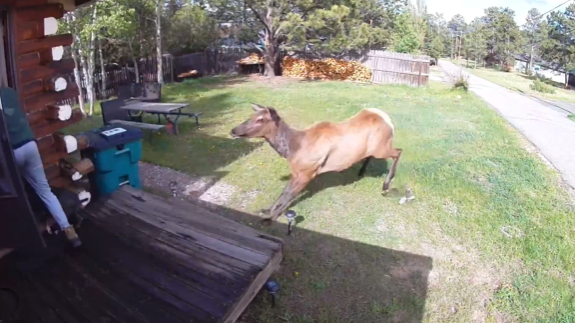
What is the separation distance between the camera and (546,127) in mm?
11164

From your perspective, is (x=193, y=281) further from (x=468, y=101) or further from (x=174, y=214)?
(x=468, y=101)

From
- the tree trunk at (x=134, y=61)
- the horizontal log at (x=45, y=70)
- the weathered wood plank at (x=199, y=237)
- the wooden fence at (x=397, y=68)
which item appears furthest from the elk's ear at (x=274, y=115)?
the wooden fence at (x=397, y=68)

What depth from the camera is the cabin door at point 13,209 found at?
7.08 feet

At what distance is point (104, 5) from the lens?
36.5ft

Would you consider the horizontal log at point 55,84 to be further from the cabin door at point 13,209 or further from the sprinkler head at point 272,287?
the sprinkler head at point 272,287

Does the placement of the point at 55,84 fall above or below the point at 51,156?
above

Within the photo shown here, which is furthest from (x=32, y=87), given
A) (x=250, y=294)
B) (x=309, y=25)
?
(x=309, y=25)

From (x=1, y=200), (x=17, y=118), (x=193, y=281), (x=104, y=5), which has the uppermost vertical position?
(x=104, y=5)

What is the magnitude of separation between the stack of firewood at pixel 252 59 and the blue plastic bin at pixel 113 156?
54.2 ft

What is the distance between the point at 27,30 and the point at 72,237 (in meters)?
2.06

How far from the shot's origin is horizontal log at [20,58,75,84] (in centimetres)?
401

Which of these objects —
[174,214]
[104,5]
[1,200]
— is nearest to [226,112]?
[104,5]

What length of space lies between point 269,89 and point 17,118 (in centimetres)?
1314

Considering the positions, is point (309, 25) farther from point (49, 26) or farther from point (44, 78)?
point (44, 78)
